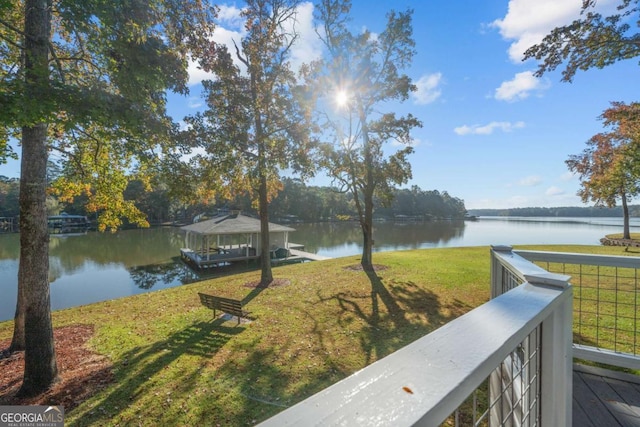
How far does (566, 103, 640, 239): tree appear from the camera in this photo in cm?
1191

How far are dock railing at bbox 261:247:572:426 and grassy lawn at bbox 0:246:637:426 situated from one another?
3.37m

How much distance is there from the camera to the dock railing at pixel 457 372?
580 mm

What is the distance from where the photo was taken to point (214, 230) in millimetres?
17078

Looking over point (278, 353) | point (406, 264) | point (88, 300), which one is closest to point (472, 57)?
point (406, 264)

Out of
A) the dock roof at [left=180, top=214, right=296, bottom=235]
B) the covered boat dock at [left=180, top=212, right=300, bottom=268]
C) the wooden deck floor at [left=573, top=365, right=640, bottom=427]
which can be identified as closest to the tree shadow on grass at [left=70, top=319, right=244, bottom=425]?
the wooden deck floor at [left=573, top=365, right=640, bottom=427]

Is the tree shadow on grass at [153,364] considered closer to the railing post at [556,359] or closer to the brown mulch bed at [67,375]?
the brown mulch bed at [67,375]

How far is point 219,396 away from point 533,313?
14.3 feet

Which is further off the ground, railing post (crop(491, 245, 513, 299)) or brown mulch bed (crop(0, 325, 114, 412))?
railing post (crop(491, 245, 513, 299))

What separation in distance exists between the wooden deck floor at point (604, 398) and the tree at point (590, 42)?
6546 millimetres

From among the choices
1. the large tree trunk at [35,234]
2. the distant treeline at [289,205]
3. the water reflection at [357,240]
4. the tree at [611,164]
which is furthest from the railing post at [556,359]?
the distant treeline at [289,205]

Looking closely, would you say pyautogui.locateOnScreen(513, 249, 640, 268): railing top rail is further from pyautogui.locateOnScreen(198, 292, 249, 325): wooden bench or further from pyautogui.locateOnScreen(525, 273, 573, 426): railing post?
pyautogui.locateOnScreen(198, 292, 249, 325): wooden bench

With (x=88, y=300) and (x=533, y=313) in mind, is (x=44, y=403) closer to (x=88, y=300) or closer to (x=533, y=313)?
(x=533, y=313)

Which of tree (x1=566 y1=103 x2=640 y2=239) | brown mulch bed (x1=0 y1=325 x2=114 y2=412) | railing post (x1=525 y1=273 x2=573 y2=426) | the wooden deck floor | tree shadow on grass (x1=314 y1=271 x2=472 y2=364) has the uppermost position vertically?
tree (x1=566 y1=103 x2=640 y2=239)

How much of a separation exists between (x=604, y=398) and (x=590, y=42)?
707 cm
